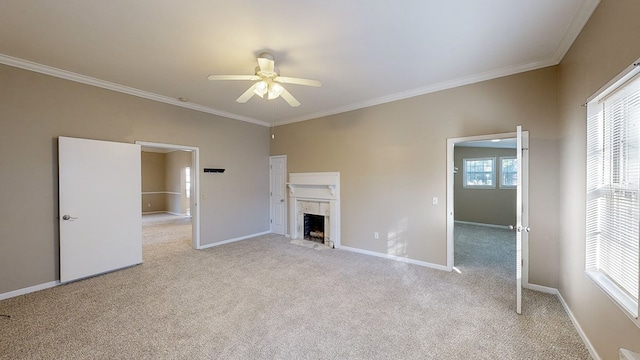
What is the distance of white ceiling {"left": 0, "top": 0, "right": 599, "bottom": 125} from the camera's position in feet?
6.86

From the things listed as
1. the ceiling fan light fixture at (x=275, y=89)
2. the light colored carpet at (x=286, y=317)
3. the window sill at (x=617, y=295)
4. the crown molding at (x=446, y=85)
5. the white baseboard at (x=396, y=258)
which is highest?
the crown molding at (x=446, y=85)

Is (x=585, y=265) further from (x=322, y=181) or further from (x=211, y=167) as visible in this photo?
(x=211, y=167)

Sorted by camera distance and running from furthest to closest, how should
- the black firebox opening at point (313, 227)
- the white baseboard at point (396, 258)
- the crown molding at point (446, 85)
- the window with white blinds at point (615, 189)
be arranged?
the black firebox opening at point (313, 227) < the white baseboard at point (396, 258) < the crown molding at point (446, 85) < the window with white blinds at point (615, 189)

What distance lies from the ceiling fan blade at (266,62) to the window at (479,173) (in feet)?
24.4

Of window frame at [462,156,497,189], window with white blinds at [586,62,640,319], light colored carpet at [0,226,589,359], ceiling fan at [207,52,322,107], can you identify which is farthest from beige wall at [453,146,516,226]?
ceiling fan at [207,52,322,107]

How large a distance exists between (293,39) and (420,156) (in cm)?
268

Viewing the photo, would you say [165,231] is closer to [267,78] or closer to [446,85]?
[267,78]

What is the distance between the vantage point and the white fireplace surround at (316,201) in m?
5.02

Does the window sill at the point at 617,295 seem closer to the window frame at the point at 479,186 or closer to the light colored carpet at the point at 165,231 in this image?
the window frame at the point at 479,186

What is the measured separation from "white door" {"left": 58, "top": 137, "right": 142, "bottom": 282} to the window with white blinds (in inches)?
220

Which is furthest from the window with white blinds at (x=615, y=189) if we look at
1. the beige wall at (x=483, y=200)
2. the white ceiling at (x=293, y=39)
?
the beige wall at (x=483, y=200)

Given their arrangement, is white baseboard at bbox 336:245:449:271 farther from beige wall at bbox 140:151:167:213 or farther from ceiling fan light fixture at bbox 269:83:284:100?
beige wall at bbox 140:151:167:213

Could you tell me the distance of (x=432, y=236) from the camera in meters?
3.89

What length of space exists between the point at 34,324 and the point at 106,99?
3032mm
